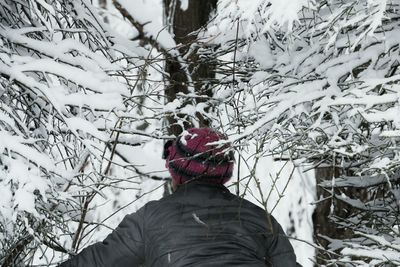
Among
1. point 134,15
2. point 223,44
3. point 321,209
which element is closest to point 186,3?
point 134,15

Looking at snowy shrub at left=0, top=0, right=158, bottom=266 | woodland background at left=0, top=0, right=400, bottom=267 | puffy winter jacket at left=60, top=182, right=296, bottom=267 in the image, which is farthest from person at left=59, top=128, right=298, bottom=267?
snowy shrub at left=0, top=0, right=158, bottom=266

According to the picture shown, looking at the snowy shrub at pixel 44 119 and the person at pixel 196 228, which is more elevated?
the snowy shrub at pixel 44 119

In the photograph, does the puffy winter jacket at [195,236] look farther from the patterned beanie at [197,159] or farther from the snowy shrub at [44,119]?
the snowy shrub at [44,119]

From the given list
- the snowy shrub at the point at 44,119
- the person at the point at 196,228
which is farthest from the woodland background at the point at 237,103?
the person at the point at 196,228

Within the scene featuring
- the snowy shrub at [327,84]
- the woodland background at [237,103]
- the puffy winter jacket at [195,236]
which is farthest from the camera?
the puffy winter jacket at [195,236]

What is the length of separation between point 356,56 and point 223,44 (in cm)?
118

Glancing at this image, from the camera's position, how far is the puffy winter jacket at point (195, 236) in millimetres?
3650

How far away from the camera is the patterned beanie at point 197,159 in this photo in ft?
12.8

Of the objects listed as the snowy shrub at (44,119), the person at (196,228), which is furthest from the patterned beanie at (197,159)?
the snowy shrub at (44,119)

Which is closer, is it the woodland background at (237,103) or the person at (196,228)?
the woodland background at (237,103)

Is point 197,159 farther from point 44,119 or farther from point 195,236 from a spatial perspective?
point 44,119

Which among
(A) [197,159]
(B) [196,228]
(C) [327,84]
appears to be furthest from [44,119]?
(C) [327,84]

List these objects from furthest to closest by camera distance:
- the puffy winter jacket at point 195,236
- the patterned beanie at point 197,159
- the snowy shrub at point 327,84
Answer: the patterned beanie at point 197,159, the puffy winter jacket at point 195,236, the snowy shrub at point 327,84

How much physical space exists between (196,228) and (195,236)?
0.16 feet
